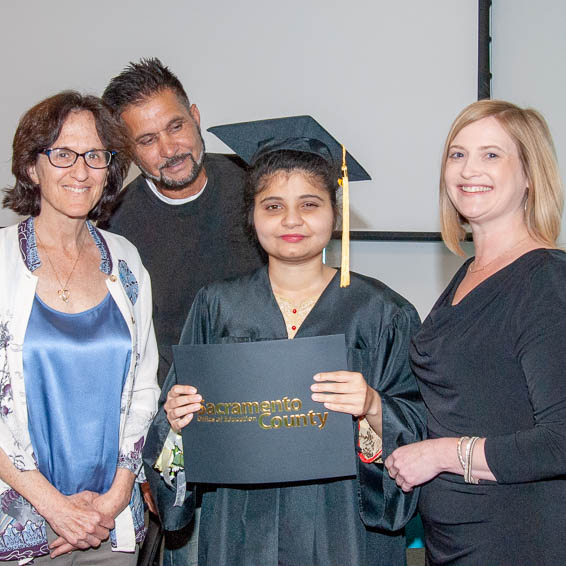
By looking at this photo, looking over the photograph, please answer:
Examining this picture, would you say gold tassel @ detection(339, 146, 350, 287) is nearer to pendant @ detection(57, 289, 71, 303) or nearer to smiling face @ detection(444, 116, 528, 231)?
smiling face @ detection(444, 116, 528, 231)

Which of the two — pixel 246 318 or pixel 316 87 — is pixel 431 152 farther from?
pixel 246 318

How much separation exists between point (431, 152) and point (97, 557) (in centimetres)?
281

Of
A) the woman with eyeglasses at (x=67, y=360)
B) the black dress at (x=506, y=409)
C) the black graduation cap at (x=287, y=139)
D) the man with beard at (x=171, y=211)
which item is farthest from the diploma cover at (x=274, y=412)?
the man with beard at (x=171, y=211)

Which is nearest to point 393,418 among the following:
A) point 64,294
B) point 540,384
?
point 540,384

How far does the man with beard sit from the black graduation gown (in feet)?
1.85

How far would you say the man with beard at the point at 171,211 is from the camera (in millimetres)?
2787

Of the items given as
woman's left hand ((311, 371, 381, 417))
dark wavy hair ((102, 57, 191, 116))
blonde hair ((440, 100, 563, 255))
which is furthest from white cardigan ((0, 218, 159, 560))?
blonde hair ((440, 100, 563, 255))

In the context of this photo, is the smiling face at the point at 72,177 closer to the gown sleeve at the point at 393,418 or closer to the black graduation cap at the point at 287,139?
the black graduation cap at the point at 287,139

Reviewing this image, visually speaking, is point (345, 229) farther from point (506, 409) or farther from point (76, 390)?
point (76, 390)

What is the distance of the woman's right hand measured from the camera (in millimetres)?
1952

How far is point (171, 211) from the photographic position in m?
2.89

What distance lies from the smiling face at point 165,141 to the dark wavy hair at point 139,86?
0.02m

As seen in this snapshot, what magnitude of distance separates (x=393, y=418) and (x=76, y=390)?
2.91ft

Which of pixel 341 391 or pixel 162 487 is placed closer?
pixel 341 391
